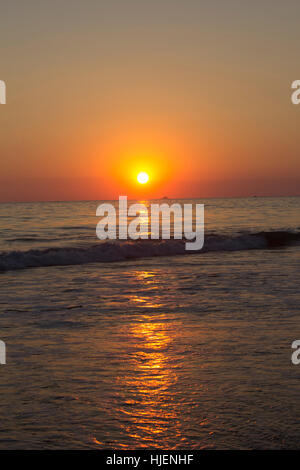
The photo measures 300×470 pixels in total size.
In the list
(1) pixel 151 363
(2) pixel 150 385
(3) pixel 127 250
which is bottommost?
(2) pixel 150 385

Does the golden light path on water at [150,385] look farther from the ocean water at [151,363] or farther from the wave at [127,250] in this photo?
the wave at [127,250]

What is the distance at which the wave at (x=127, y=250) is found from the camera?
21.2 m

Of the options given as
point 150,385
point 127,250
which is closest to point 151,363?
point 150,385

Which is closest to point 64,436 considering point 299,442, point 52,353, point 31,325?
point 299,442

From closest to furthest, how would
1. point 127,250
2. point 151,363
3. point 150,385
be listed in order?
1. point 150,385
2. point 151,363
3. point 127,250

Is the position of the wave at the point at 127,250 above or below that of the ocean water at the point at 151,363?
above

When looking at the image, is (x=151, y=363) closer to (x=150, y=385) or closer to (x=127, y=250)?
(x=150, y=385)

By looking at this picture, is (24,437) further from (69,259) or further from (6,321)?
(69,259)

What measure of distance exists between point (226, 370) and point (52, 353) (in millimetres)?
2385

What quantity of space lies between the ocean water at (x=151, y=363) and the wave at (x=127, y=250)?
252 inches

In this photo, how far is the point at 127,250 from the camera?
25.1 meters

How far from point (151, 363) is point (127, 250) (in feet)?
61.4

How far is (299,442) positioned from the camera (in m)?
4.24

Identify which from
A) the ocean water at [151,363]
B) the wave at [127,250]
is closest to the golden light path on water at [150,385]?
the ocean water at [151,363]
